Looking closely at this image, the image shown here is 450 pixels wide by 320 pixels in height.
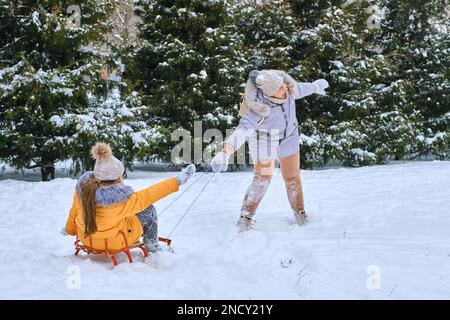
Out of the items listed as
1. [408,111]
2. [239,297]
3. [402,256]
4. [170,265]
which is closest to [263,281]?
[239,297]

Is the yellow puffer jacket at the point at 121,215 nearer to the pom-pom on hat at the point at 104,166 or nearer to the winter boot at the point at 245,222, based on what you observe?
the pom-pom on hat at the point at 104,166

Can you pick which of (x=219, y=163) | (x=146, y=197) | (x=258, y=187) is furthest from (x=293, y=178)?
(x=146, y=197)

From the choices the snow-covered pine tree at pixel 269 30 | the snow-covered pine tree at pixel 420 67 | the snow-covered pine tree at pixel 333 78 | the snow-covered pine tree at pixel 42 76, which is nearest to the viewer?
the snow-covered pine tree at pixel 42 76

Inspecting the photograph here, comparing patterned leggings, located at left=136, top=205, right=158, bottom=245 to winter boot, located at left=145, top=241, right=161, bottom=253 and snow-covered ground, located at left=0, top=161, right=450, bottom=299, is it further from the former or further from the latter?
snow-covered ground, located at left=0, top=161, right=450, bottom=299

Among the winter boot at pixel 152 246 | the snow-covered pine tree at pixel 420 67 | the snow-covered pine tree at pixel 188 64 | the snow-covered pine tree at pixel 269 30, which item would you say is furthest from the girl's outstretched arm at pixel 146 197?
the snow-covered pine tree at pixel 420 67

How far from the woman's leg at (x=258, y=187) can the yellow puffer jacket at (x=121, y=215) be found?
1358 millimetres

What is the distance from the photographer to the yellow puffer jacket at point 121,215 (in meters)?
3.47

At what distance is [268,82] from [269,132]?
0.54 meters

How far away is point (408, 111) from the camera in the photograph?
13047mm

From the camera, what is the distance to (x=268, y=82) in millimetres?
4500

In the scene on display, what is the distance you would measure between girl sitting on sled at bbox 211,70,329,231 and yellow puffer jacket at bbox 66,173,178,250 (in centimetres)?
111

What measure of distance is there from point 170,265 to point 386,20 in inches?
495

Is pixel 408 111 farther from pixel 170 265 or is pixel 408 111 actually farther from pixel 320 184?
pixel 170 265

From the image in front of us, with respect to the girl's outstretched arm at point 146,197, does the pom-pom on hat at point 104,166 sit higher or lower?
higher
